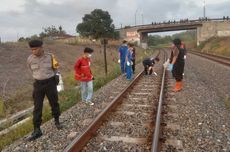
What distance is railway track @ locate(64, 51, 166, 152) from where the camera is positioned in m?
5.39

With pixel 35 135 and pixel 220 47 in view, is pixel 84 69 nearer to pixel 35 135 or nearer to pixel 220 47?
pixel 35 135

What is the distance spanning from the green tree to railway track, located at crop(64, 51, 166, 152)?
45019 millimetres

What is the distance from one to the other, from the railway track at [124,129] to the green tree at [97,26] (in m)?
45.0

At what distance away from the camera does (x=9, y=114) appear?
9383 mm

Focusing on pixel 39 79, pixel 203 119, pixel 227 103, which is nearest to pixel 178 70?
pixel 227 103

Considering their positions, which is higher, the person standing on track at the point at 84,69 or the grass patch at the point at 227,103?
the person standing on track at the point at 84,69

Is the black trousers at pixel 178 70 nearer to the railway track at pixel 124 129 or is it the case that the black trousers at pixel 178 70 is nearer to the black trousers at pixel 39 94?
the railway track at pixel 124 129

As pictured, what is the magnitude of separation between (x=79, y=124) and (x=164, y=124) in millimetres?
1966

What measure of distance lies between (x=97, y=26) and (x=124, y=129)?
159 feet

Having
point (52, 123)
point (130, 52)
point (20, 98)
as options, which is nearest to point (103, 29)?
point (130, 52)

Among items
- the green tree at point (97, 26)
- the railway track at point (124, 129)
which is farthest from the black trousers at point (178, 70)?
the green tree at point (97, 26)

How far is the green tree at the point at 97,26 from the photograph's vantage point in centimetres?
5350

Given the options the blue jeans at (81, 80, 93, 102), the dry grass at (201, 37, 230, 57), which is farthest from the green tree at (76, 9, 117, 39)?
the blue jeans at (81, 80, 93, 102)

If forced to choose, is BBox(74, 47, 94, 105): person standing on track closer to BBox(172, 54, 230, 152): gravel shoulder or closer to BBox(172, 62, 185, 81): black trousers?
BBox(172, 54, 230, 152): gravel shoulder
